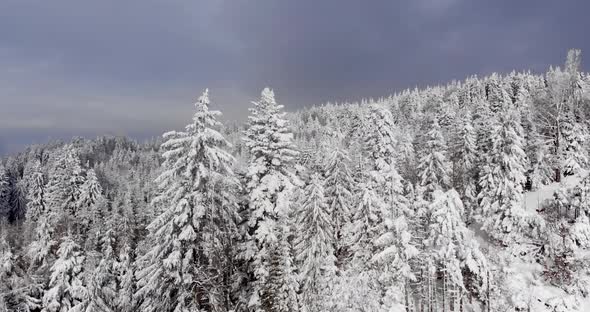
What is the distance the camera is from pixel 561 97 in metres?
55.3

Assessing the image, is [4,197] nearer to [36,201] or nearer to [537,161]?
[36,201]

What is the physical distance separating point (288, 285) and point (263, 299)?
1.91m

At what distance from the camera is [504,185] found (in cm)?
4075

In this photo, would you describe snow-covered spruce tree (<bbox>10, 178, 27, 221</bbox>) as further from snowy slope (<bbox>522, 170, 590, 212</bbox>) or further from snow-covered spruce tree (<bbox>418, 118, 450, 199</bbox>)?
snowy slope (<bbox>522, 170, 590, 212</bbox>)

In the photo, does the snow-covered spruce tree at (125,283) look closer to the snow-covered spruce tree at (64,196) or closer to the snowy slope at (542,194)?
the snow-covered spruce tree at (64,196)

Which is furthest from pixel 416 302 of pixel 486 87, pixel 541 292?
pixel 486 87

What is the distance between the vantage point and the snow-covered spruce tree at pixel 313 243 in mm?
30703

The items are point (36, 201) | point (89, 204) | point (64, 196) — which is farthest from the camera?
point (36, 201)

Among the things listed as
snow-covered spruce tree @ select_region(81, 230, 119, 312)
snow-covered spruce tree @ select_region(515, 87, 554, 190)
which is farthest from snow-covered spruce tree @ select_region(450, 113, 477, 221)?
snow-covered spruce tree @ select_region(81, 230, 119, 312)

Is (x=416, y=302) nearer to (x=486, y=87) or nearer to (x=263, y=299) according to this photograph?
(x=263, y=299)

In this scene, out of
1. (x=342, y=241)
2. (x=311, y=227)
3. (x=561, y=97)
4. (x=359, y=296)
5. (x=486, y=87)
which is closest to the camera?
(x=359, y=296)

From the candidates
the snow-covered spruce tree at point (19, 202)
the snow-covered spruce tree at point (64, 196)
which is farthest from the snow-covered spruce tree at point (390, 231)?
the snow-covered spruce tree at point (19, 202)

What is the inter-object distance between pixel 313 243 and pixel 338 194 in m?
7.63

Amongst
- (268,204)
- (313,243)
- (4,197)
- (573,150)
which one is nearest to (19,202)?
(4,197)
